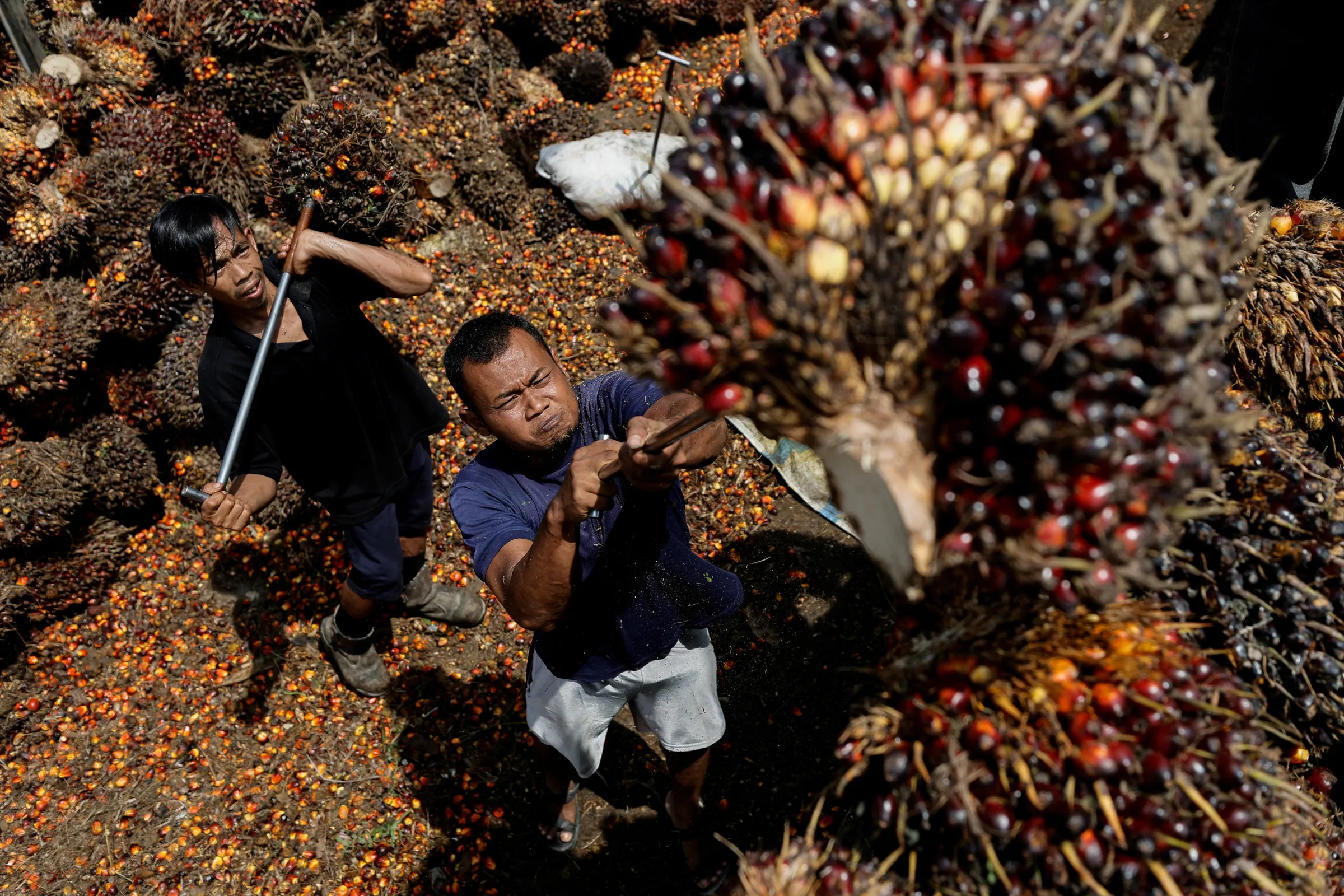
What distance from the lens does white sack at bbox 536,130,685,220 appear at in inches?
247

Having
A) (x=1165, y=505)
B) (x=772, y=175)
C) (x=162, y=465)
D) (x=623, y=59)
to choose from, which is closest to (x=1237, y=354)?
(x=1165, y=505)

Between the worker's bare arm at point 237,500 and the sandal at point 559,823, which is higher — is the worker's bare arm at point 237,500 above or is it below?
above

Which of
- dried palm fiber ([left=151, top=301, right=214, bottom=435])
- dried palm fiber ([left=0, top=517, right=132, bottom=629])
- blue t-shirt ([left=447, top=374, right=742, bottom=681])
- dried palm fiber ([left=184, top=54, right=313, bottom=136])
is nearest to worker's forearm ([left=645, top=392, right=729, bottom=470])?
blue t-shirt ([left=447, top=374, right=742, bottom=681])

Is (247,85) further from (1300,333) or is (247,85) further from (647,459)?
(1300,333)

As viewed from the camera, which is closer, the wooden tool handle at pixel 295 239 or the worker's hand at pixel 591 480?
the worker's hand at pixel 591 480

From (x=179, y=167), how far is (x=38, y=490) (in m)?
2.60

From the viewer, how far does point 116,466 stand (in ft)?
19.0

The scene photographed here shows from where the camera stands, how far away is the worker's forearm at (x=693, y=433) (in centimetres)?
253

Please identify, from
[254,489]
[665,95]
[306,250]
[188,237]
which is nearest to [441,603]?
[254,489]

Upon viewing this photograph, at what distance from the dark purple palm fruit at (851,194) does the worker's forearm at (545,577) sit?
112cm

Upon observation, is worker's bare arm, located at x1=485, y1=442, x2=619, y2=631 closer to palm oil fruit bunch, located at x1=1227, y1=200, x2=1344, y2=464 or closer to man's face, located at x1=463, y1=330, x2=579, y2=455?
man's face, located at x1=463, y1=330, x2=579, y2=455

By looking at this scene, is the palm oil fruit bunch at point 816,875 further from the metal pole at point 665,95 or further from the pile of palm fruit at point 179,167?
the pile of palm fruit at point 179,167

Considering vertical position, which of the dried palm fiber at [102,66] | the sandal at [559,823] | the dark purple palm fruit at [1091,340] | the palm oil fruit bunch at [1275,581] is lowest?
the sandal at [559,823]

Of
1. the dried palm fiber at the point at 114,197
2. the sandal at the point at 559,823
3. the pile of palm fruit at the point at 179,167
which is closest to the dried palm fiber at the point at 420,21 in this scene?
the pile of palm fruit at the point at 179,167
